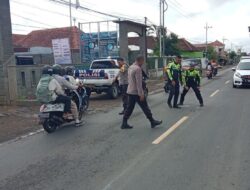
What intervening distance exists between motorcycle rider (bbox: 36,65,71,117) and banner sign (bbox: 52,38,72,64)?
867cm

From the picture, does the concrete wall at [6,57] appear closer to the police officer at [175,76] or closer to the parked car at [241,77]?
the police officer at [175,76]

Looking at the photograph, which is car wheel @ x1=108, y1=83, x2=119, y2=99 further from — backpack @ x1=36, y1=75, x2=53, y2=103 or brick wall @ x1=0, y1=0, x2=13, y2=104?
backpack @ x1=36, y1=75, x2=53, y2=103

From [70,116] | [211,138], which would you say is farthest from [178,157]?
[70,116]

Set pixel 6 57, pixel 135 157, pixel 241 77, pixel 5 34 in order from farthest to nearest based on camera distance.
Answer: pixel 241 77 < pixel 6 57 < pixel 5 34 < pixel 135 157

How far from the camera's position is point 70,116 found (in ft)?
33.6

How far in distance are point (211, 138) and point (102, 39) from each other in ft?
69.3

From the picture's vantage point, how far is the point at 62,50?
18484 millimetres

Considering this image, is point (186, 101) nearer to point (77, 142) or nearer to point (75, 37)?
point (77, 142)

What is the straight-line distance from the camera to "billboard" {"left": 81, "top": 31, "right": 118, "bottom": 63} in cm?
2825

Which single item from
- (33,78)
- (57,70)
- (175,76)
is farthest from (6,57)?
(175,76)

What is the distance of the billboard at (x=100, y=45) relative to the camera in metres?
28.2

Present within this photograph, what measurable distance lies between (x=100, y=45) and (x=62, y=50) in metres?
10.0

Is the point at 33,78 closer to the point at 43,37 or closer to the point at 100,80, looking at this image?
the point at 100,80

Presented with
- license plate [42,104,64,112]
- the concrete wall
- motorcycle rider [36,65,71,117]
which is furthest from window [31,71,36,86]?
license plate [42,104,64,112]
